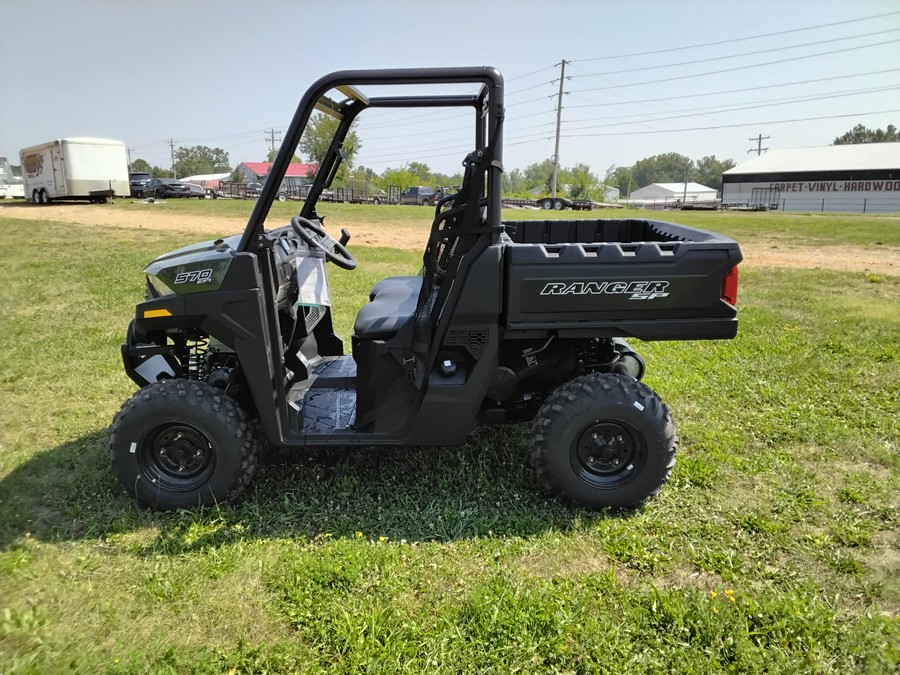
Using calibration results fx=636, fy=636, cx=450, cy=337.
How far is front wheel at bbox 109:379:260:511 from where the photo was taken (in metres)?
3.30

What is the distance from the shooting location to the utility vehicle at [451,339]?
3.19m

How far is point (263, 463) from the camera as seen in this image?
155 inches

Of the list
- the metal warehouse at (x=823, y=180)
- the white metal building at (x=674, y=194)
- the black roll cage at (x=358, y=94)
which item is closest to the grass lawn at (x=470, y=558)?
the black roll cage at (x=358, y=94)

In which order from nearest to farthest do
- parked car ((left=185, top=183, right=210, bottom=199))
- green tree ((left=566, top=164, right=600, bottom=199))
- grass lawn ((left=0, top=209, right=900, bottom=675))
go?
grass lawn ((left=0, top=209, right=900, bottom=675)), parked car ((left=185, top=183, right=210, bottom=199)), green tree ((left=566, top=164, right=600, bottom=199))

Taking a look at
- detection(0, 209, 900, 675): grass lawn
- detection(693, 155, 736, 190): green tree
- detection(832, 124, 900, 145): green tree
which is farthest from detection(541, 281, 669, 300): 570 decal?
detection(693, 155, 736, 190): green tree

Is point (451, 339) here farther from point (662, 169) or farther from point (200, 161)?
point (662, 169)

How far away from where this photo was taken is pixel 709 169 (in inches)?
5305

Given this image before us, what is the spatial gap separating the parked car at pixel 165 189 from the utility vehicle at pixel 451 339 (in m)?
36.0

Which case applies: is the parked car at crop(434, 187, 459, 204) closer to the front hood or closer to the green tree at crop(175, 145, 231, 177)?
the front hood

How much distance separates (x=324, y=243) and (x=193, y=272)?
69cm

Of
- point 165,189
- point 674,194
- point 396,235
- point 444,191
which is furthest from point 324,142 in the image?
point 674,194

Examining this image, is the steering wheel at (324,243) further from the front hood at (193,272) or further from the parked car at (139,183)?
the parked car at (139,183)

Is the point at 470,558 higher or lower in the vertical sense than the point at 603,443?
lower

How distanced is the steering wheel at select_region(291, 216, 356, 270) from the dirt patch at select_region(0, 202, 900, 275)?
11.2 meters
